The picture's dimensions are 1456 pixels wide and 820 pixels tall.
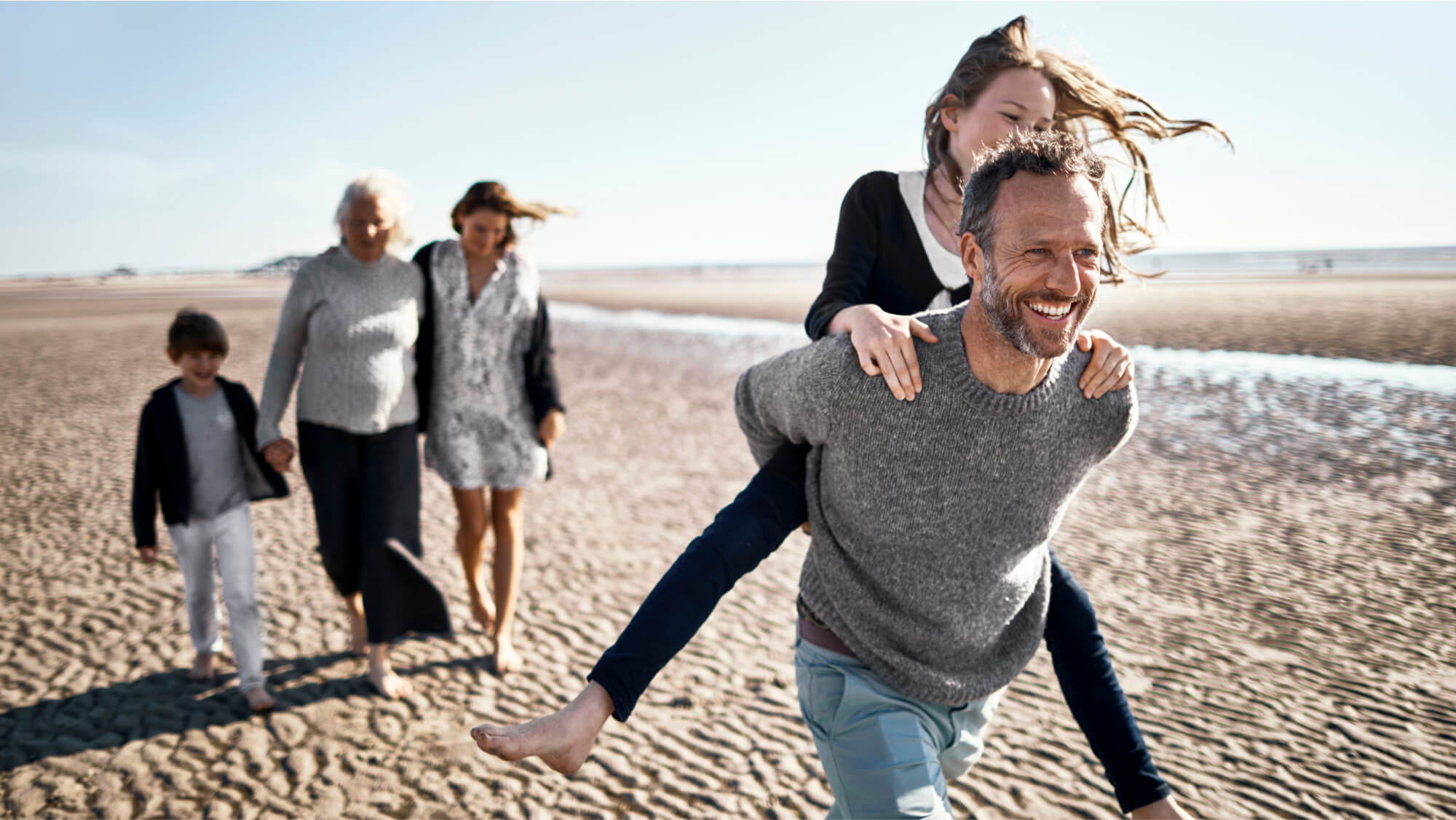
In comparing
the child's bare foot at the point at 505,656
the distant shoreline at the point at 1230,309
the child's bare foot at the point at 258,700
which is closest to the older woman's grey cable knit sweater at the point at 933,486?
the child's bare foot at the point at 505,656

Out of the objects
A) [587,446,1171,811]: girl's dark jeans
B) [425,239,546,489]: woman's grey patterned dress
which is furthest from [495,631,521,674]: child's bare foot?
[587,446,1171,811]: girl's dark jeans

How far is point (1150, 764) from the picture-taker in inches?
75.9

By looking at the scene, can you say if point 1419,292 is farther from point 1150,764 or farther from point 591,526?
point 1150,764

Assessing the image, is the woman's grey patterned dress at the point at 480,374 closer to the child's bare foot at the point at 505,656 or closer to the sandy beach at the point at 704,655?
the child's bare foot at the point at 505,656

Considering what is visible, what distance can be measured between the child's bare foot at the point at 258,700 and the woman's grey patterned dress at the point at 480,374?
4.44 ft

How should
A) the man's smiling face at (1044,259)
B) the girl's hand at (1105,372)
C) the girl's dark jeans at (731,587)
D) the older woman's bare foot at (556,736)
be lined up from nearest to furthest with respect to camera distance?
1. the older woman's bare foot at (556,736)
2. the girl's dark jeans at (731,587)
3. the man's smiling face at (1044,259)
4. the girl's hand at (1105,372)

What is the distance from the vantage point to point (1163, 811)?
1.88 m

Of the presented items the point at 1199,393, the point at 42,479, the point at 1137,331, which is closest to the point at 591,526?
the point at 42,479

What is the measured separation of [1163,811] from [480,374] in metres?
3.59

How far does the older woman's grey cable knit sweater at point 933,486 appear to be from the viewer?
1.77 meters

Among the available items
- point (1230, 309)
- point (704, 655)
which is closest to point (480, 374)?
point (704, 655)

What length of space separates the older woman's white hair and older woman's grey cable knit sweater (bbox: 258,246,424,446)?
14cm

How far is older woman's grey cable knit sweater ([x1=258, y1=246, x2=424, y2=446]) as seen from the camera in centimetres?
377

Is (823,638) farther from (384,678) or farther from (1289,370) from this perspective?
(1289,370)
